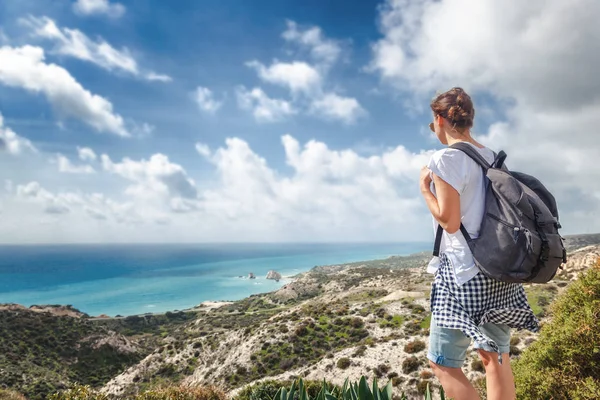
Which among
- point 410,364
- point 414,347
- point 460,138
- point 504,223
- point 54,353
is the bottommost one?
point 54,353

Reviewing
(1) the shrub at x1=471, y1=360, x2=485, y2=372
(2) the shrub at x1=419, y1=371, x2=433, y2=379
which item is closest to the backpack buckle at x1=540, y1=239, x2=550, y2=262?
(1) the shrub at x1=471, y1=360, x2=485, y2=372

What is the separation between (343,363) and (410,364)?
14.7 ft

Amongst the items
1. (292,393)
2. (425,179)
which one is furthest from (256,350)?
(425,179)

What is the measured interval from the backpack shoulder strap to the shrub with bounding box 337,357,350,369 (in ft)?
76.6

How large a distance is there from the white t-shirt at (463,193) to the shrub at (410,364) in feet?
68.6

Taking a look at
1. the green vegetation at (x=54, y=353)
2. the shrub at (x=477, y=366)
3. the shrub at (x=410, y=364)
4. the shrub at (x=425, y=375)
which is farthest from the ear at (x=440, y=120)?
the green vegetation at (x=54, y=353)

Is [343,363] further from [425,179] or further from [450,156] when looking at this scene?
[450,156]

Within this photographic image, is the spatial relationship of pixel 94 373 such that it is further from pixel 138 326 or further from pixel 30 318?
pixel 138 326

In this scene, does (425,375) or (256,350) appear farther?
(256,350)

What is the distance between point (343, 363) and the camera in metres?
Answer: 23.0

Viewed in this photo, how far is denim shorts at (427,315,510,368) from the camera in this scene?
2213mm

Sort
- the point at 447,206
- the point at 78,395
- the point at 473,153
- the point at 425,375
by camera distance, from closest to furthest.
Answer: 1. the point at 447,206
2. the point at 473,153
3. the point at 78,395
4. the point at 425,375

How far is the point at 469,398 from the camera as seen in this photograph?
7.29 ft

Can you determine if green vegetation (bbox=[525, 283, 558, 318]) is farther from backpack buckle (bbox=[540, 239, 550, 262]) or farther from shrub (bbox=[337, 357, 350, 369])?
backpack buckle (bbox=[540, 239, 550, 262])
